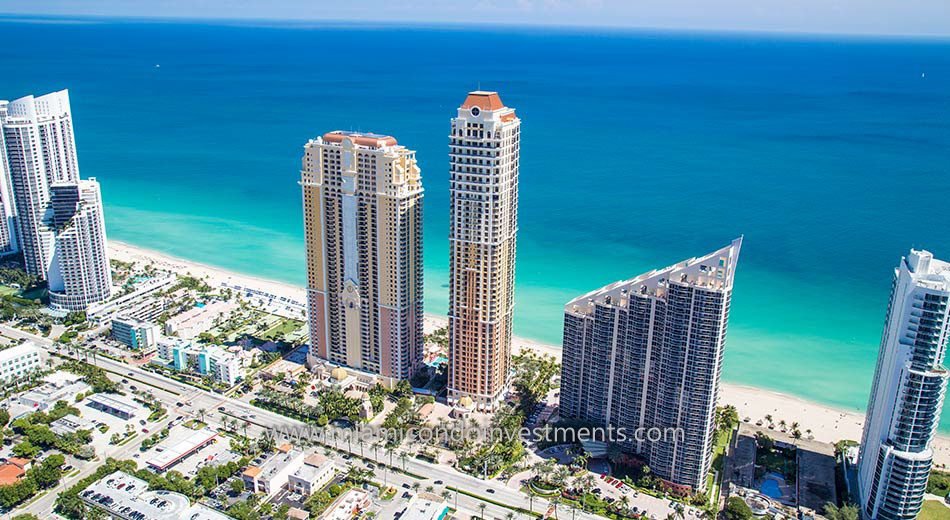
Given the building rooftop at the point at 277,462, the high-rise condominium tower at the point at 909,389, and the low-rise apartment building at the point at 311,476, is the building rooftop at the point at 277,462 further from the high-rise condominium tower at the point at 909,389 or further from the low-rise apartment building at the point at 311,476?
the high-rise condominium tower at the point at 909,389

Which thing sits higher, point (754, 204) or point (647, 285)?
point (647, 285)

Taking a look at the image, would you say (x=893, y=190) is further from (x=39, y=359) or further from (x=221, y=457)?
(x=39, y=359)

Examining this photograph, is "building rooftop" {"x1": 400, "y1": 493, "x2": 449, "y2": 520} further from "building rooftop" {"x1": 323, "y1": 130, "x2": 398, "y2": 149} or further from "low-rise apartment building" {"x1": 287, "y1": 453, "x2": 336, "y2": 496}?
"building rooftop" {"x1": 323, "y1": 130, "x2": 398, "y2": 149}

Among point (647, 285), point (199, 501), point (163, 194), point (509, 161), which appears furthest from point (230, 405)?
point (163, 194)

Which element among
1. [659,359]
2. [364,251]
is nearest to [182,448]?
[364,251]

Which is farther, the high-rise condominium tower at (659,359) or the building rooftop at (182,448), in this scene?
the building rooftop at (182,448)

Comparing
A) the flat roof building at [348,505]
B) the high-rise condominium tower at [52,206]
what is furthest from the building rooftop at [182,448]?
the high-rise condominium tower at [52,206]

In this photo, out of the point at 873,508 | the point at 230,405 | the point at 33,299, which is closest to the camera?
the point at 873,508

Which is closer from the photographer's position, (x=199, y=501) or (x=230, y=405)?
(x=199, y=501)
